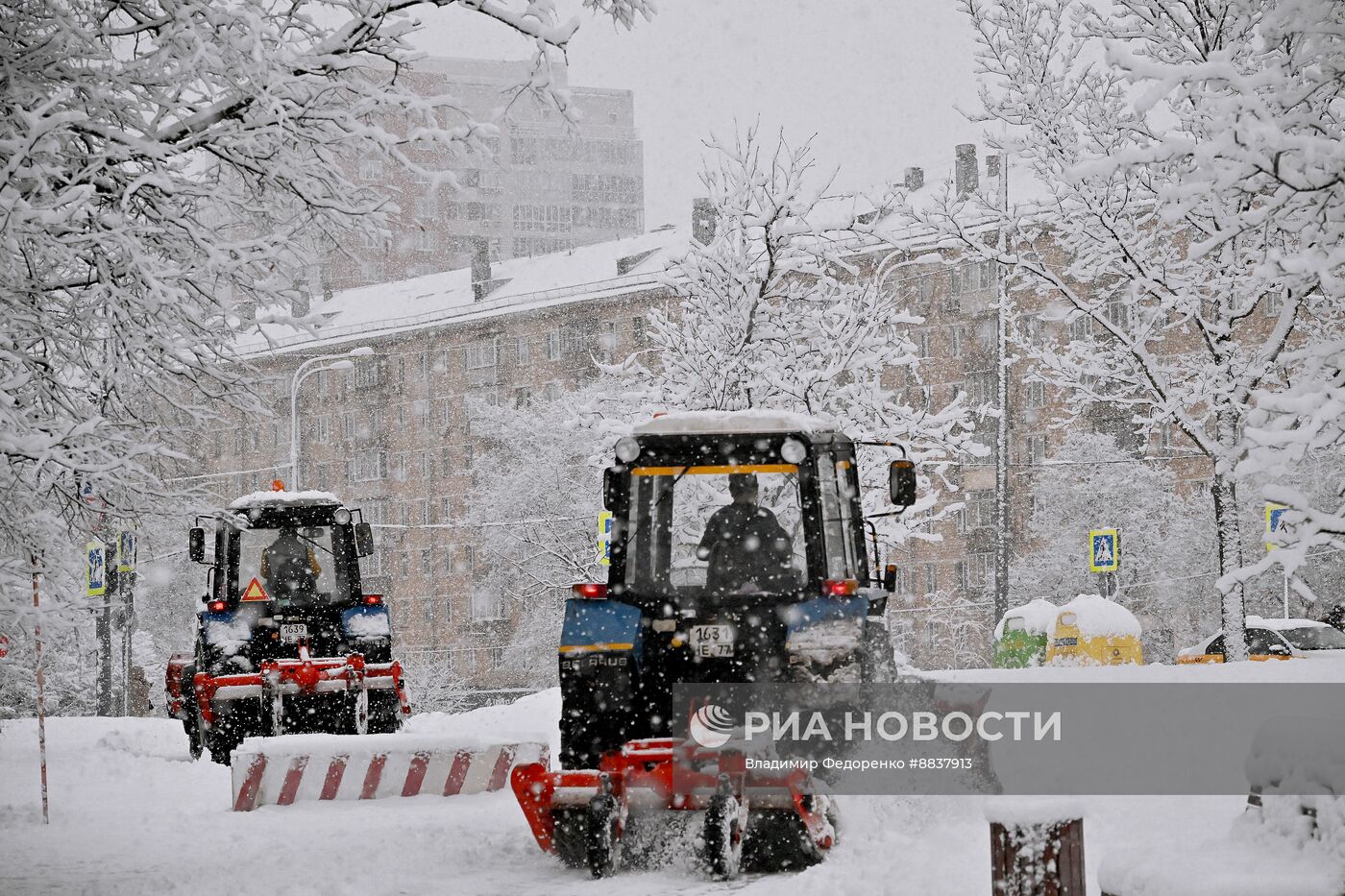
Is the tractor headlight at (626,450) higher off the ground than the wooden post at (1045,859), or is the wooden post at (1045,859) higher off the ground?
the tractor headlight at (626,450)

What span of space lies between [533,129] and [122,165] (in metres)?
142

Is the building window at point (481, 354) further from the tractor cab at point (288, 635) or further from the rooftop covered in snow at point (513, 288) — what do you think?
the tractor cab at point (288, 635)

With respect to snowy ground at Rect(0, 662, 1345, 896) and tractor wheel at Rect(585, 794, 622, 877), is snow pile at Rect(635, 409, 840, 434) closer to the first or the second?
snowy ground at Rect(0, 662, 1345, 896)

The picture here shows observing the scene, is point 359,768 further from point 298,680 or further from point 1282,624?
point 1282,624

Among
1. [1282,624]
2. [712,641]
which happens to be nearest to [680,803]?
[712,641]

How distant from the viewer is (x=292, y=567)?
61.8 ft

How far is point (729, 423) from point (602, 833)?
8.50 feet

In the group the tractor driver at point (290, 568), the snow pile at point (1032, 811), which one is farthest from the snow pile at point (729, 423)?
the tractor driver at point (290, 568)

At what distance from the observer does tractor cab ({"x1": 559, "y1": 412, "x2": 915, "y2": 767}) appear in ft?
32.6

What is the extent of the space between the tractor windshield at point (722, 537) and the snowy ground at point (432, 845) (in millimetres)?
1464

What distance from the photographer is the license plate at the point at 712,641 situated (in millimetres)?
10039

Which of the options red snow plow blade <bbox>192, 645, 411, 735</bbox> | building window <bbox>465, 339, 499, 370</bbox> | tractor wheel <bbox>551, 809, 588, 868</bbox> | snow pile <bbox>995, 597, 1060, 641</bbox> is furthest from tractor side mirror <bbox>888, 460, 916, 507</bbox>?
building window <bbox>465, 339, 499, 370</bbox>

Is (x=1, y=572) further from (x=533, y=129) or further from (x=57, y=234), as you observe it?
(x=533, y=129)

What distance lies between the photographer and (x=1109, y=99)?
18.6 m
